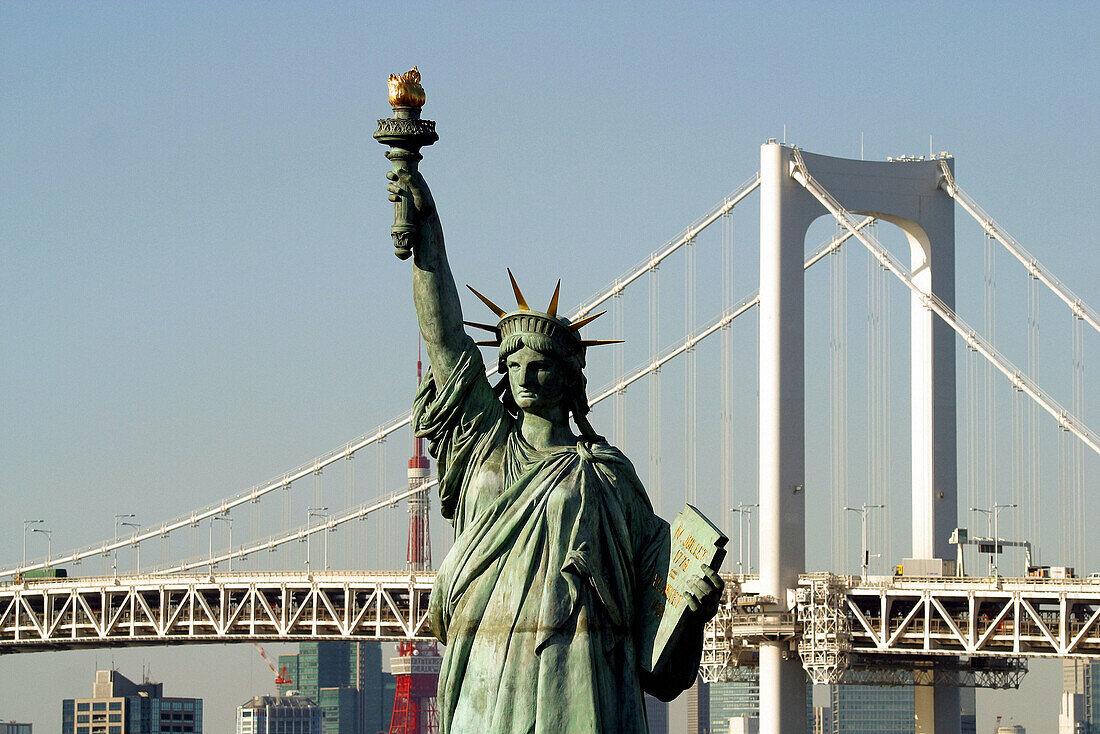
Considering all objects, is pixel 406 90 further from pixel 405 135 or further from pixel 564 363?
pixel 564 363

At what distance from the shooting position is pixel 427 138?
33.6ft

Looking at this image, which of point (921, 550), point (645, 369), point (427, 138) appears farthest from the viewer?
point (645, 369)

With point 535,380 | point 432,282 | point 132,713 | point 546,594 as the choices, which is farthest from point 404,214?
point 132,713

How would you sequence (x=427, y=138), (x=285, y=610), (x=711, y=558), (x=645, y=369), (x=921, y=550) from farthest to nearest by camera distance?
(x=285, y=610) < (x=645, y=369) < (x=921, y=550) < (x=427, y=138) < (x=711, y=558)

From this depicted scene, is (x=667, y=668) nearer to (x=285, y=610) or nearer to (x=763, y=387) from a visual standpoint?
(x=763, y=387)

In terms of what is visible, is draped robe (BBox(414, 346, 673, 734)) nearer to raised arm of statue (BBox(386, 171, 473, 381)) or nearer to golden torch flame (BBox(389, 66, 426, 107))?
raised arm of statue (BBox(386, 171, 473, 381))

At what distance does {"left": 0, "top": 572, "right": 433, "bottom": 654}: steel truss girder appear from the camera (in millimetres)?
67312

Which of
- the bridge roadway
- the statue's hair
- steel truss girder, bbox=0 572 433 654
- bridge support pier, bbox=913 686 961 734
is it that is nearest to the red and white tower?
steel truss girder, bbox=0 572 433 654

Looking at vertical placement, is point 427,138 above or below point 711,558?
above

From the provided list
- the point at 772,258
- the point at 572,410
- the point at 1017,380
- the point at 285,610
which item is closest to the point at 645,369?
the point at 772,258

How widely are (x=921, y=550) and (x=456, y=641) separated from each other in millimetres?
43566

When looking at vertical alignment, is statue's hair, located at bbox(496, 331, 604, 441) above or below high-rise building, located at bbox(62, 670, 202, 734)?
above

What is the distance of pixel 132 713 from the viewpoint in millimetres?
181500

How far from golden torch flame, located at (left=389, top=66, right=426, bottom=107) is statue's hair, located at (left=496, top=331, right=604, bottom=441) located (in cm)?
114
